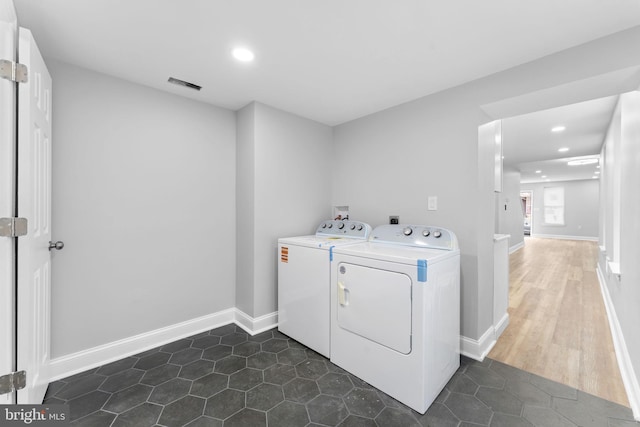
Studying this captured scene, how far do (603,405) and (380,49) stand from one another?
260 centimetres

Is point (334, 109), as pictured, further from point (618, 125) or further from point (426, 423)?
point (618, 125)

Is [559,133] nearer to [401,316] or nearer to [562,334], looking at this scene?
[562,334]

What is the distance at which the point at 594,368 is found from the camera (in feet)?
6.50

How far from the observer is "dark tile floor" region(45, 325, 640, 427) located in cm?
150

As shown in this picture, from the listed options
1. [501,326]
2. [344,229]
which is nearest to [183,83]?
[344,229]

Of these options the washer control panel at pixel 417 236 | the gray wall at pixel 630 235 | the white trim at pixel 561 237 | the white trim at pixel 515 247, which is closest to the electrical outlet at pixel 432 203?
the washer control panel at pixel 417 236

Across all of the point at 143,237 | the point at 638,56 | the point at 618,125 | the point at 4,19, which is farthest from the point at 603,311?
the point at 4,19

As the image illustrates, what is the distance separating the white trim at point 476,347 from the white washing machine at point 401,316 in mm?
238

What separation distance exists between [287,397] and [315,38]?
225cm

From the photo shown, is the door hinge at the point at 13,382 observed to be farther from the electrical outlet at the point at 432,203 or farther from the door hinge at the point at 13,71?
the electrical outlet at the point at 432,203

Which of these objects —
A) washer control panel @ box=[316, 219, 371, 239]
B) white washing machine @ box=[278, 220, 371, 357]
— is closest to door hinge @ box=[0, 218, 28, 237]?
white washing machine @ box=[278, 220, 371, 357]

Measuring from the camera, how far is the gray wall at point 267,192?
2.57 metres

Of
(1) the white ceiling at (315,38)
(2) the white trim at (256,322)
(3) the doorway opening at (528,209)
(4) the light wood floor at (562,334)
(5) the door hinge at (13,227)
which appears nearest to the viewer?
(5) the door hinge at (13,227)

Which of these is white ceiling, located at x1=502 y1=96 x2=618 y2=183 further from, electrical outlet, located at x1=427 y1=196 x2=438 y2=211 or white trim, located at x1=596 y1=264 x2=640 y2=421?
white trim, located at x1=596 y1=264 x2=640 y2=421
